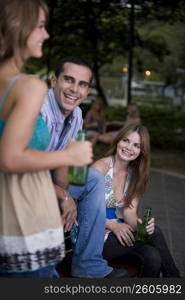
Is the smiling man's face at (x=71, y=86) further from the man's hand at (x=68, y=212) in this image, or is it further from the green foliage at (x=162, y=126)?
the green foliage at (x=162, y=126)

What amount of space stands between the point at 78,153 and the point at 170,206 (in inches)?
204

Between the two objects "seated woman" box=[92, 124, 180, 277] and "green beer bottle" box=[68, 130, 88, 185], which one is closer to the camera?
"green beer bottle" box=[68, 130, 88, 185]

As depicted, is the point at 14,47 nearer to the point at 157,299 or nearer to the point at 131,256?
the point at 157,299

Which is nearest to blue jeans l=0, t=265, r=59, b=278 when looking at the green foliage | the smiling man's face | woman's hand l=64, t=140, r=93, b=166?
woman's hand l=64, t=140, r=93, b=166

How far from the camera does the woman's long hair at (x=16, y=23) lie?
195 cm

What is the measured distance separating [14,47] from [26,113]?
28 cm

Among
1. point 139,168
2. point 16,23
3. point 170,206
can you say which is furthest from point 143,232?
point 170,206

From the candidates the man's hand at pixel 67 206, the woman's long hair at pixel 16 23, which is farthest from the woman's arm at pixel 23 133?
the man's hand at pixel 67 206

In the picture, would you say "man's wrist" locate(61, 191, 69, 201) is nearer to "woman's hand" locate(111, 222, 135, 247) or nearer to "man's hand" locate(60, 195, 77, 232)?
"man's hand" locate(60, 195, 77, 232)

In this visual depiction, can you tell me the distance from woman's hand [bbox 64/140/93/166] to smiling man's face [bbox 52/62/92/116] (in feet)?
3.15

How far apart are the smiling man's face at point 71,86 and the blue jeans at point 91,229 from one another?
456 mm

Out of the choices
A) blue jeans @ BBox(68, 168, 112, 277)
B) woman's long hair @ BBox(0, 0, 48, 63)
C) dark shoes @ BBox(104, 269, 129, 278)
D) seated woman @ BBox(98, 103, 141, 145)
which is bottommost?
seated woman @ BBox(98, 103, 141, 145)

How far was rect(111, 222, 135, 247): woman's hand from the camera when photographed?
3.44 meters

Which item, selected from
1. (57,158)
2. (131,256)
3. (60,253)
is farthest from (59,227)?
(131,256)
